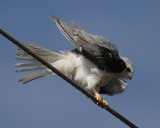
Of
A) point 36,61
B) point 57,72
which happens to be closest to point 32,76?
point 36,61

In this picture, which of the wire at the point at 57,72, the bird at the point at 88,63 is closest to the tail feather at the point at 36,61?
the bird at the point at 88,63

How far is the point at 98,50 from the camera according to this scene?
10422 mm

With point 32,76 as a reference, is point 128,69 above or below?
above

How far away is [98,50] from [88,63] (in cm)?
26

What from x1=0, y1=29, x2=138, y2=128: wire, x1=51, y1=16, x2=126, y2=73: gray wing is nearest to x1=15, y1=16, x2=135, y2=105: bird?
x1=51, y1=16, x2=126, y2=73: gray wing

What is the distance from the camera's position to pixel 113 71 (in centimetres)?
1065

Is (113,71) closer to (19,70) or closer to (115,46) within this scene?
(115,46)

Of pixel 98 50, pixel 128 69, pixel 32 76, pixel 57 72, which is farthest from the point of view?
pixel 32 76

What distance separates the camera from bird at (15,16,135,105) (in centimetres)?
1033

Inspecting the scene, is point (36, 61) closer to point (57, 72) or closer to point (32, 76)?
point (32, 76)

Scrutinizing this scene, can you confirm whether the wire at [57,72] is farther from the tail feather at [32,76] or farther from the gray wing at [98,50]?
the tail feather at [32,76]

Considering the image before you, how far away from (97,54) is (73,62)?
44cm

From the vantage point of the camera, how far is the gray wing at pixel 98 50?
10.4 meters

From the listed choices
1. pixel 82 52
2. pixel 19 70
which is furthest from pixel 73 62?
pixel 19 70
